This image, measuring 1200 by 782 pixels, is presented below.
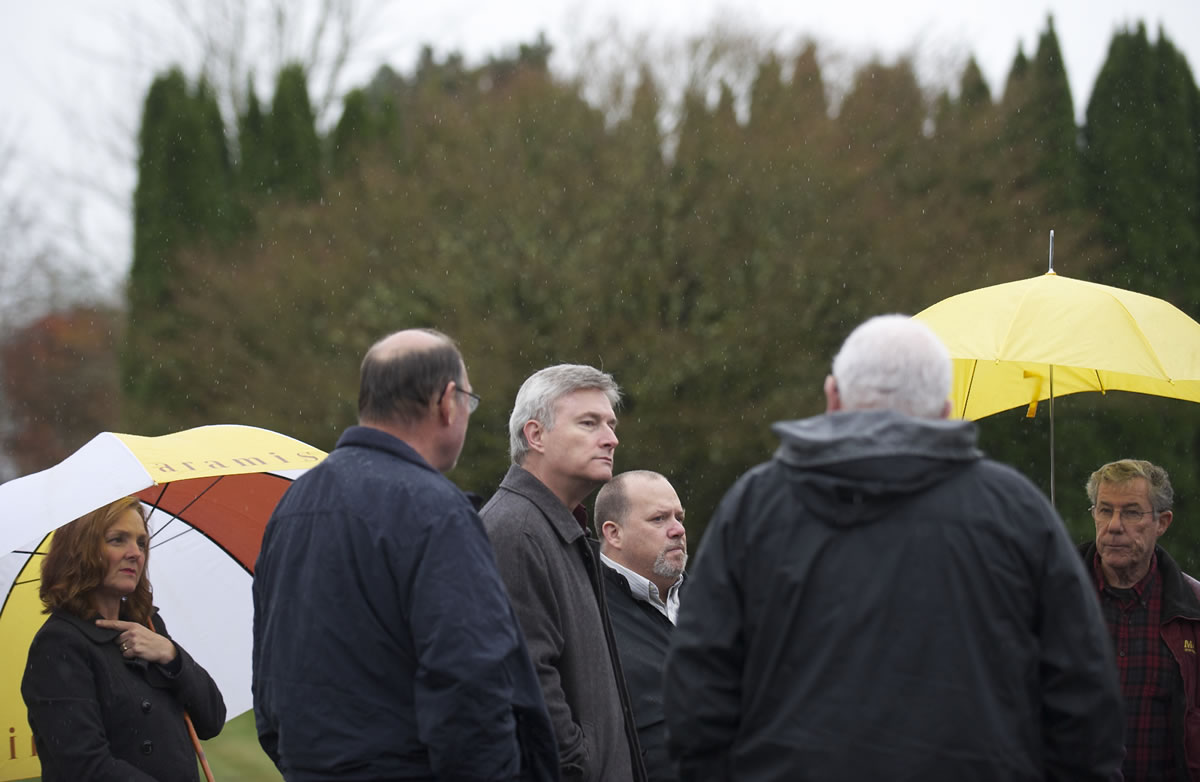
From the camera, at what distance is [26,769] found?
4.01 meters

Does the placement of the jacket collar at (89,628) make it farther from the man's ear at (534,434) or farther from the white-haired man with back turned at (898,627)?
the white-haired man with back turned at (898,627)

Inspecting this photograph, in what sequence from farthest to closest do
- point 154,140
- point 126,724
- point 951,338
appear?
point 154,140 → point 951,338 → point 126,724

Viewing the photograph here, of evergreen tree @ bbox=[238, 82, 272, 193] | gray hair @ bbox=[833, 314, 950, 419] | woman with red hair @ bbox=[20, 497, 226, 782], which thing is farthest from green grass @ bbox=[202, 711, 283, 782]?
evergreen tree @ bbox=[238, 82, 272, 193]

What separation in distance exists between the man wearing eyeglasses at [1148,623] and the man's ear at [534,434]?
187 cm

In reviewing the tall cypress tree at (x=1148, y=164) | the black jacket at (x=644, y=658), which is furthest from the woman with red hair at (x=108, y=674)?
the tall cypress tree at (x=1148, y=164)

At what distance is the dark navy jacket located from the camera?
2.34 metres

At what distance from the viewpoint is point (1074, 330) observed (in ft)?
12.3

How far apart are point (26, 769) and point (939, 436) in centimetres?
328

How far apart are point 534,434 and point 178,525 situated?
5.12 feet

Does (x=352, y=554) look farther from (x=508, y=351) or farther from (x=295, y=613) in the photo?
(x=508, y=351)

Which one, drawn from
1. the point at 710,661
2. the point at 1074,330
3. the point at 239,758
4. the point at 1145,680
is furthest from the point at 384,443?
the point at 239,758

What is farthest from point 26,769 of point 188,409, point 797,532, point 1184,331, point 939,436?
point 188,409

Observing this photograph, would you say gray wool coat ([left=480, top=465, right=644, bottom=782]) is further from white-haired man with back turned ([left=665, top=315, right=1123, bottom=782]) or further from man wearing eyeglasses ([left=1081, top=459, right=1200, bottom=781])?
man wearing eyeglasses ([left=1081, top=459, right=1200, bottom=781])

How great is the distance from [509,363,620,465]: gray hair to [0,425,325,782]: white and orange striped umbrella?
0.64 m
